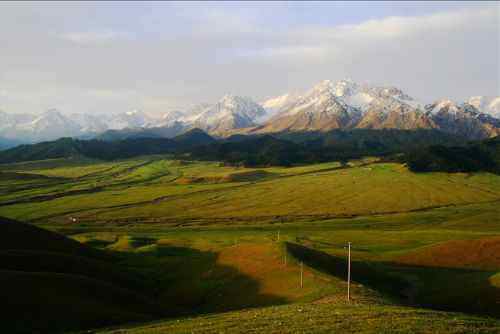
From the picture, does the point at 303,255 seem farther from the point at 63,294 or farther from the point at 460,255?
the point at 63,294

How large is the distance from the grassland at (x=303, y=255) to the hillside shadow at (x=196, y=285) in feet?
0.74

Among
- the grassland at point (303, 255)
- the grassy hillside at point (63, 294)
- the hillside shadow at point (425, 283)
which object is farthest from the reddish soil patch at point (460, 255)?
the grassy hillside at point (63, 294)

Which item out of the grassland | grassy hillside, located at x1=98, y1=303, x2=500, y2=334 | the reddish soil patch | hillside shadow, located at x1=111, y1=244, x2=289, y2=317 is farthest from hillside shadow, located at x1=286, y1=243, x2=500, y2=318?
grassy hillside, located at x1=98, y1=303, x2=500, y2=334

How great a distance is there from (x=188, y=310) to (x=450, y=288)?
3893 cm

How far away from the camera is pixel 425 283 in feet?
241

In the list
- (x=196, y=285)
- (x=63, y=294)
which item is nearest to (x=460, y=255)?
(x=196, y=285)

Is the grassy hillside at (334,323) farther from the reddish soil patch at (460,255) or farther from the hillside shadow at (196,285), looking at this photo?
the reddish soil patch at (460,255)

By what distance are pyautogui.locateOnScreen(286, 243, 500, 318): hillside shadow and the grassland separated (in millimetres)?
253

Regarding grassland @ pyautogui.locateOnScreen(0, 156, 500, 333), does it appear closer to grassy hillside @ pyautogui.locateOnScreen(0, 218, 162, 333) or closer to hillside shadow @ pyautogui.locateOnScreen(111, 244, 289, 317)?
hillside shadow @ pyautogui.locateOnScreen(111, 244, 289, 317)

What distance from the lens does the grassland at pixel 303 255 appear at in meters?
38.7

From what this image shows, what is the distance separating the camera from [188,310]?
6147cm

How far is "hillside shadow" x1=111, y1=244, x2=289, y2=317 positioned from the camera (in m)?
60.4

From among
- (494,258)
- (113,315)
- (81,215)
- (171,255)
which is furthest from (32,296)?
(81,215)

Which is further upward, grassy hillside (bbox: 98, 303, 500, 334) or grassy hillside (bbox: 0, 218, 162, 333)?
grassy hillside (bbox: 98, 303, 500, 334)
